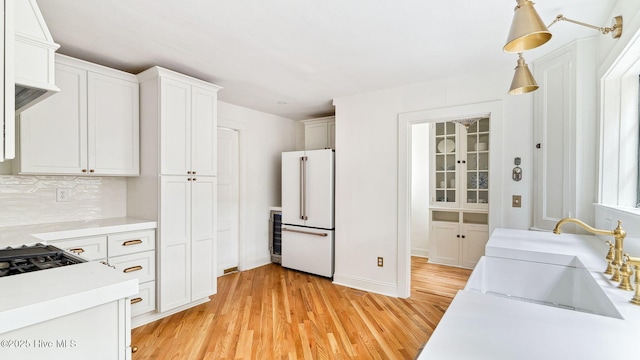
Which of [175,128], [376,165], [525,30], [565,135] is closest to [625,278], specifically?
[525,30]

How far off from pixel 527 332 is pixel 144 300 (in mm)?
2801

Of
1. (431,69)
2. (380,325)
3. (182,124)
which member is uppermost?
(431,69)

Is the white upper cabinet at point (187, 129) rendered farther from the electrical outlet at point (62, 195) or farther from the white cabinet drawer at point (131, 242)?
the electrical outlet at point (62, 195)

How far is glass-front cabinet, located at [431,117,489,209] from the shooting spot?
4.27 metres

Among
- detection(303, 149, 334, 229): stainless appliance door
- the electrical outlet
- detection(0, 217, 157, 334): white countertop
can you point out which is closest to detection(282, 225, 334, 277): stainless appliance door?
detection(303, 149, 334, 229): stainless appliance door

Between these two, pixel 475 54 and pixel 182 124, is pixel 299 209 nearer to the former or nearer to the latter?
pixel 182 124

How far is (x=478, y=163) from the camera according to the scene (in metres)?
4.30

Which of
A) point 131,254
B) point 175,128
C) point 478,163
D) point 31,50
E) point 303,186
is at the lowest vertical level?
point 131,254

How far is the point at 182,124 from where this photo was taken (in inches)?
111

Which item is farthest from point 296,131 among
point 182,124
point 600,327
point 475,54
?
point 600,327

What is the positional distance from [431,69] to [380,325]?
93.6 inches

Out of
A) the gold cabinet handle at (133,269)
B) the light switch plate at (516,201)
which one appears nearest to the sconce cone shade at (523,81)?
the light switch plate at (516,201)

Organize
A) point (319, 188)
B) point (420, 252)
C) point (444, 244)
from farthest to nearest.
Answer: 1. point (420, 252)
2. point (444, 244)
3. point (319, 188)

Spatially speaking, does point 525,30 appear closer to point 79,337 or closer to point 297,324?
point 79,337
